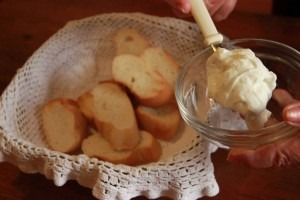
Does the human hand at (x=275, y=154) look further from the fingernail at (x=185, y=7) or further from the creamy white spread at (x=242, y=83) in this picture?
the fingernail at (x=185, y=7)

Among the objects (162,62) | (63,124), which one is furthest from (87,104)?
(162,62)

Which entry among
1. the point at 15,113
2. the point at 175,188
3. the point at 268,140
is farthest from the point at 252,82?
the point at 15,113

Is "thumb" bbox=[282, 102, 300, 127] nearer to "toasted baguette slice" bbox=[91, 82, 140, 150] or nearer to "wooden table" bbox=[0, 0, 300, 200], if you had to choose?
"wooden table" bbox=[0, 0, 300, 200]

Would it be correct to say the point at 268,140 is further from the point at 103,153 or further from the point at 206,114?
the point at 103,153

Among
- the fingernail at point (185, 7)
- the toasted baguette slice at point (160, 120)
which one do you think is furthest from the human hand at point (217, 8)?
the toasted baguette slice at point (160, 120)

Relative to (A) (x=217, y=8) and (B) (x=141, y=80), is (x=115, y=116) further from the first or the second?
(A) (x=217, y=8)

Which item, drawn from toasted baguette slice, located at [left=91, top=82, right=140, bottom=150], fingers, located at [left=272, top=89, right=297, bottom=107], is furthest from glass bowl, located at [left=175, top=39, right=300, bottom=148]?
toasted baguette slice, located at [left=91, top=82, right=140, bottom=150]
